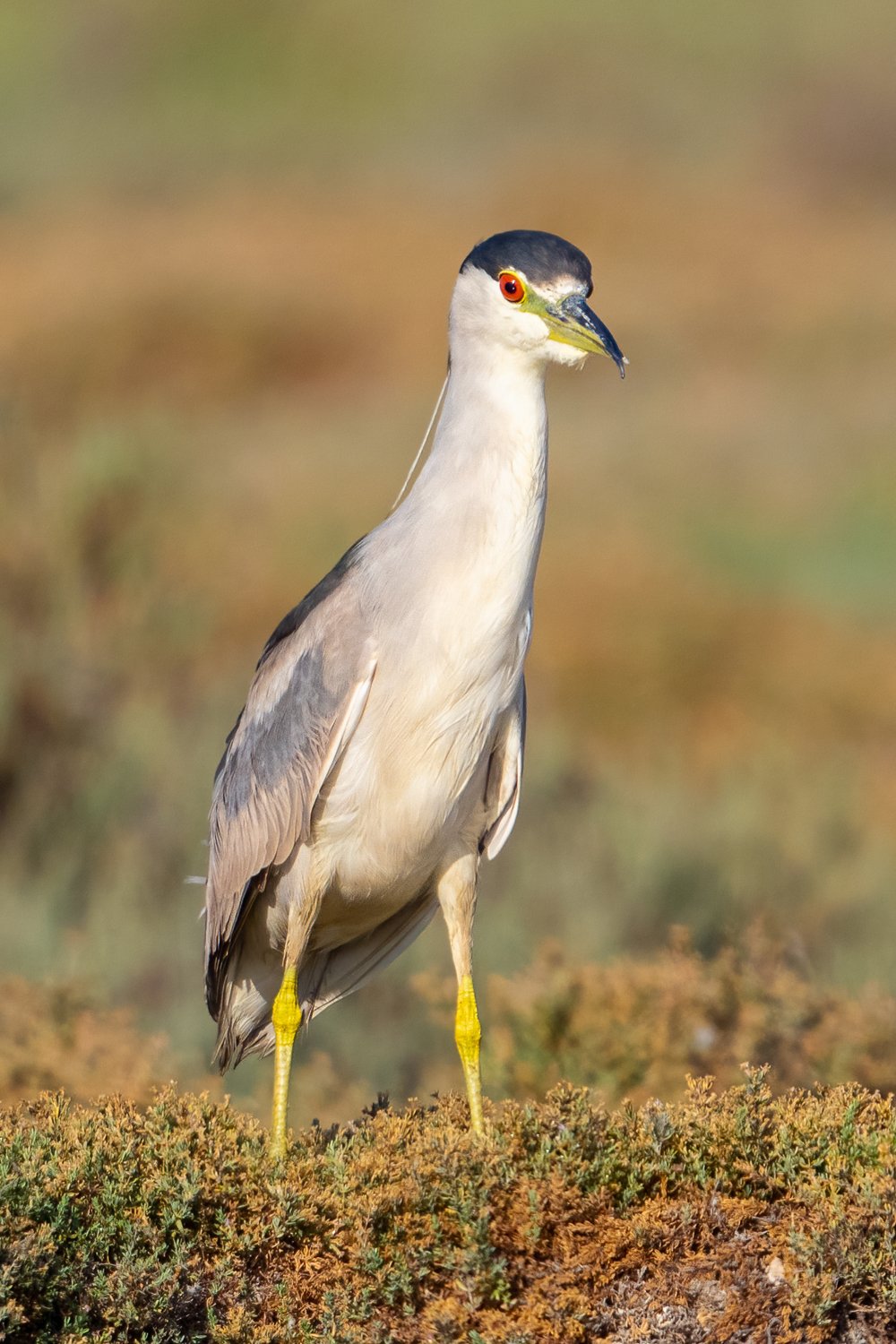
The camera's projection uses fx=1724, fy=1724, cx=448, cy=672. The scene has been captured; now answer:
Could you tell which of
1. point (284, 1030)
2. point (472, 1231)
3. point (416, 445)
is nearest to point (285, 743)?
point (284, 1030)

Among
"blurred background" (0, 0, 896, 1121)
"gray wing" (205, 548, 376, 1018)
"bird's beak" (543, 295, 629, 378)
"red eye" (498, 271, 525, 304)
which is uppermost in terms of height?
"blurred background" (0, 0, 896, 1121)

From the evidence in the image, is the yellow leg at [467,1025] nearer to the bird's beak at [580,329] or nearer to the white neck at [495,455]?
the white neck at [495,455]

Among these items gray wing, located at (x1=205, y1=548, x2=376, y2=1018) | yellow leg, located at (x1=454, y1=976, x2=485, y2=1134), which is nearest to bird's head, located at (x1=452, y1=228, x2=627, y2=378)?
gray wing, located at (x1=205, y1=548, x2=376, y2=1018)

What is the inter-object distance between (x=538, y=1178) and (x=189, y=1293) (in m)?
0.79

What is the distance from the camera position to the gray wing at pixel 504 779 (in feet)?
15.9

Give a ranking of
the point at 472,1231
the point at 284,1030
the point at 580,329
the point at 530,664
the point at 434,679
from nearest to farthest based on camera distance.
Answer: the point at 472,1231, the point at 580,329, the point at 434,679, the point at 284,1030, the point at 530,664

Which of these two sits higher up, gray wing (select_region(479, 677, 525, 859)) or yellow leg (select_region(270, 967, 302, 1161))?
gray wing (select_region(479, 677, 525, 859))

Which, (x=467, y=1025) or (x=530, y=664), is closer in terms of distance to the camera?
(x=467, y=1025)

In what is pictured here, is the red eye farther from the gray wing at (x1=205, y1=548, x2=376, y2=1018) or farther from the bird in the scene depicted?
the gray wing at (x1=205, y1=548, x2=376, y2=1018)

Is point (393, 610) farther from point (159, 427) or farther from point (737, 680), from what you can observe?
point (737, 680)

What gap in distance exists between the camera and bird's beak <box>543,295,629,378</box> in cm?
439

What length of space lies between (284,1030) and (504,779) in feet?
3.08

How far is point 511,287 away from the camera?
180 inches

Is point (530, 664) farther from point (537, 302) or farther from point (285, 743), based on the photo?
point (537, 302)
